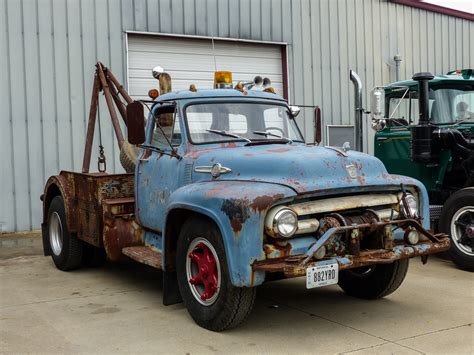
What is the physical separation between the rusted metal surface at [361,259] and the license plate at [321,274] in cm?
4

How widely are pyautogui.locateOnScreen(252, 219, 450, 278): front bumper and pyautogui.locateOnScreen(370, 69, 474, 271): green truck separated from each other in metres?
2.13

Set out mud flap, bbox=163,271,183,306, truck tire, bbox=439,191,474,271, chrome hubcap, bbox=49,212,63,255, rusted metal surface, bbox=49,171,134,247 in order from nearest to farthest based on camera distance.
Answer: mud flap, bbox=163,271,183,306 → rusted metal surface, bbox=49,171,134,247 → truck tire, bbox=439,191,474,271 → chrome hubcap, bbox=49,212,63,255

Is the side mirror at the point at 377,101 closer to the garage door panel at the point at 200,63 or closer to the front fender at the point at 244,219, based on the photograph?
the front fender at the point at 244,219

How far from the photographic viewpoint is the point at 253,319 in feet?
16.8

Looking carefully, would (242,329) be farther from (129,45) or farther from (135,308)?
(129,45)

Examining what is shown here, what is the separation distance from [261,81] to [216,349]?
3111 millimetres

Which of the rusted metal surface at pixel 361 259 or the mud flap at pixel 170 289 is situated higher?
the rusted metal surface at pixel 361 259

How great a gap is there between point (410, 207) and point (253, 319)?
1.67 m

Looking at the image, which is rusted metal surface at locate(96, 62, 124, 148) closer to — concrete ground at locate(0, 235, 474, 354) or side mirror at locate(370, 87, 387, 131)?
concrete ground at locate(0, 235, 474, 354)

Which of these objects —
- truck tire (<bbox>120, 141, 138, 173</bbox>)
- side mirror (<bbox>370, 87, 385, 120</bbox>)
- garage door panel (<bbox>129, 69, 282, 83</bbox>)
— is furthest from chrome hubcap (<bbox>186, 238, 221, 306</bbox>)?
garage door panel (<bbox>129, 69, 282, 83</bbox>)

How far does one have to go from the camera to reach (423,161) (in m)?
7.68

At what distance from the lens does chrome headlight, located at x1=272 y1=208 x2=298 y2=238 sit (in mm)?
4344

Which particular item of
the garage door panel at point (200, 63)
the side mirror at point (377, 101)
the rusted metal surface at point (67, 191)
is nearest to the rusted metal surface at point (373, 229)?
the side mirror at point (377, 101)

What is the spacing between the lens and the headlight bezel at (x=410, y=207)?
16.5ft
